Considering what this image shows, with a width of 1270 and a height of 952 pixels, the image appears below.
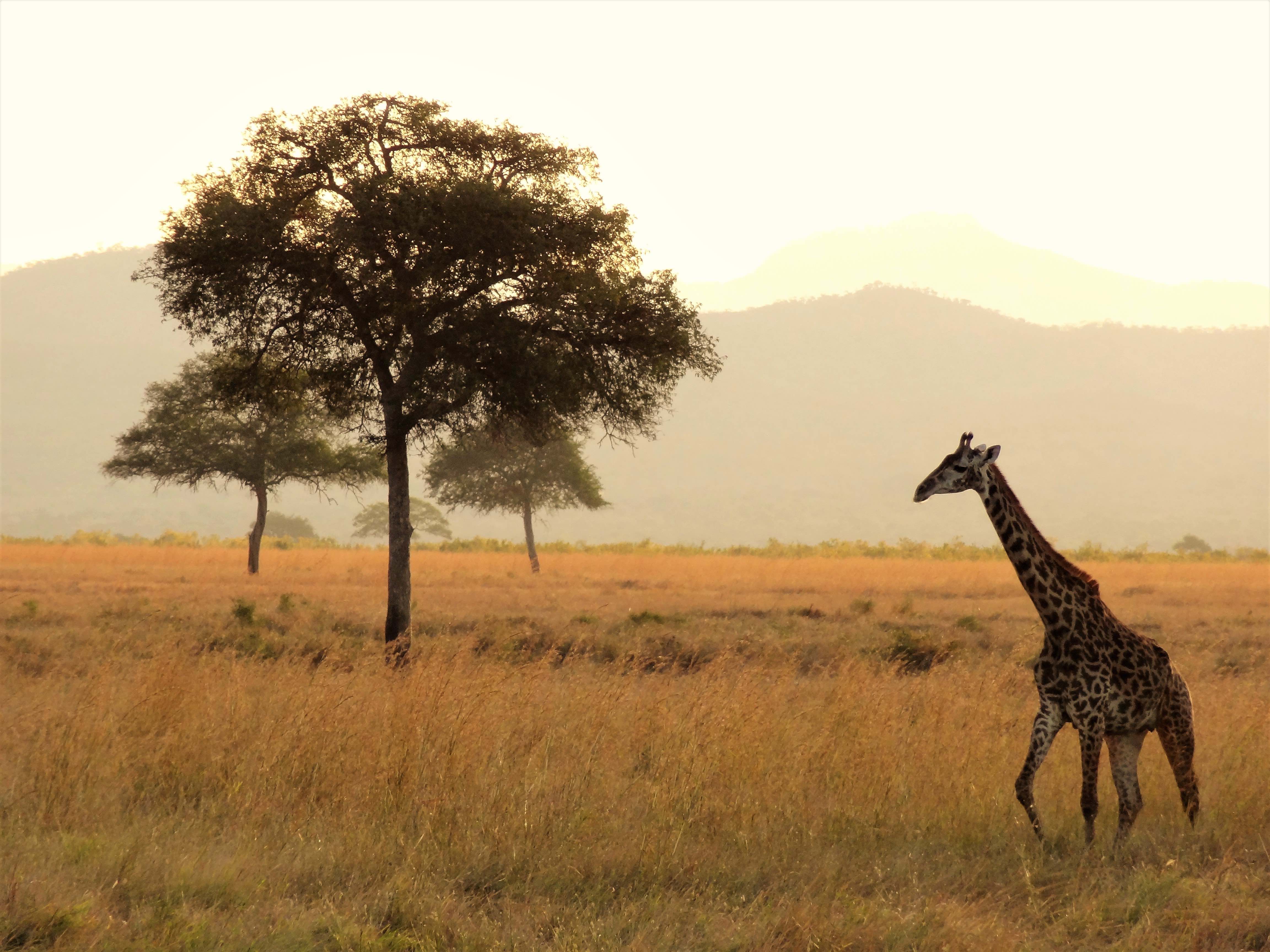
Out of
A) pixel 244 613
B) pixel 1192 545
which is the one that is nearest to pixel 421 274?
pixel 244 613

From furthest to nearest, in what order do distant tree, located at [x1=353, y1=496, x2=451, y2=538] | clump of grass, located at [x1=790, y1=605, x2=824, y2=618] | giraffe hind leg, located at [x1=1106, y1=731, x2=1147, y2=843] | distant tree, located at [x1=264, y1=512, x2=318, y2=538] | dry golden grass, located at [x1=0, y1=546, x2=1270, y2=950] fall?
distant tree, located at [x1=264, y1=512, x2=318, y2=538] < distant tree, located at [x1=353, y1=496, x2=451, y2=538] < clump of grass, located at [x1=790, y1=605, x2=824, y2=618] < giraffe hind leg, located at [x1=1106, y1=731, x2=1147, y2=843] < dry golden grass, located at [x1=0, y1=546, x2=1270, y2=950]

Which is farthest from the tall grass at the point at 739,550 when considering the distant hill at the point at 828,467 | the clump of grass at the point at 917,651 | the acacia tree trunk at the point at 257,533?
the distant hill at the point at 828,467

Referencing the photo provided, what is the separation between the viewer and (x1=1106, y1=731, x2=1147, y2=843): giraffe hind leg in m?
7.59

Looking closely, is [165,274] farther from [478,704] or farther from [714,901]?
[714,901]

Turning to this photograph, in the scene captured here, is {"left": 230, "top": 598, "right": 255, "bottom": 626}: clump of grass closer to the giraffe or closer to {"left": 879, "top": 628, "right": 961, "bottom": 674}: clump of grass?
{"left": 879, "top": 628, "right": 961, "bottom": 674}: clump of grass

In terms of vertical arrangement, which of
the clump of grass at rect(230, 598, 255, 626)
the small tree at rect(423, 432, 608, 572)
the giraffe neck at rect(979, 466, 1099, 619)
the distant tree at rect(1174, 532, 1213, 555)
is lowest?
the clump of grass at rect(230, 598, 255, 626)

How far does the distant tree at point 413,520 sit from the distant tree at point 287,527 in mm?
5286

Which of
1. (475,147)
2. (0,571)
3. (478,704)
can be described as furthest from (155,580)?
(478,704)

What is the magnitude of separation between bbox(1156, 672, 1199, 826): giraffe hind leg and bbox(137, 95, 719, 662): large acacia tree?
10961 mm

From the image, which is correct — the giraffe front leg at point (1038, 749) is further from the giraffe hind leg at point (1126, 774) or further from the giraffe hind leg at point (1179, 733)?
the giraffe hind leg at point (1179, 733)

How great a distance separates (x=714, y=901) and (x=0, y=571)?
38122 millimetres

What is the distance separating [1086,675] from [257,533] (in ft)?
123

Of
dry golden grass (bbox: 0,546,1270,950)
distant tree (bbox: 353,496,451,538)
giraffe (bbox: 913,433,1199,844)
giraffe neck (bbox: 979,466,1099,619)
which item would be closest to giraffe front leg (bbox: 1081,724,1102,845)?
giraffe (bbox: 913,433,1199,844)

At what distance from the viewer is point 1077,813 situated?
843 cm
